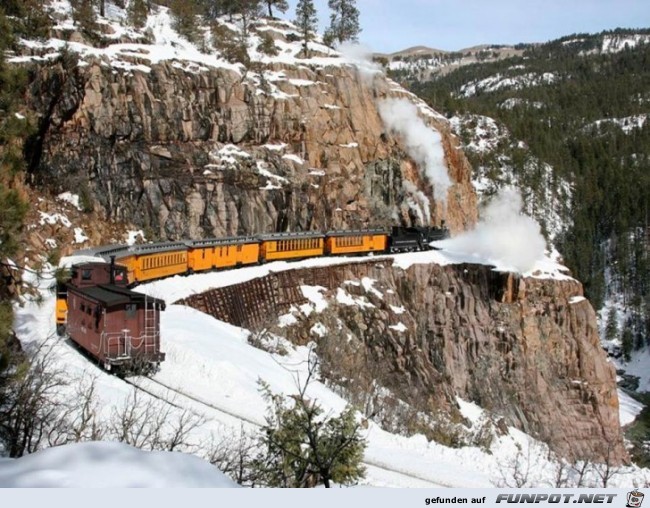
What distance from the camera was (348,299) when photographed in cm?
3572

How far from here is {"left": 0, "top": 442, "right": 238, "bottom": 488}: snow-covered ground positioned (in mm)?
4957

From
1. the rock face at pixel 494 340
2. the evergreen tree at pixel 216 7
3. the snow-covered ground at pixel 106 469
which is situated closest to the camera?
the snow-covered ground at pixel 106 469

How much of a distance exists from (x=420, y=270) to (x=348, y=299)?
7914 millimetres

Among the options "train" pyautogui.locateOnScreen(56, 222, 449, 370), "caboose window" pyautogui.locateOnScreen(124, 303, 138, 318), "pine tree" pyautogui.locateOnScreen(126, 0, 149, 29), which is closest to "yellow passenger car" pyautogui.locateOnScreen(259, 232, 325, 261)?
"train" pyautogui.locateOnScreen(56, 222, 449, 370)

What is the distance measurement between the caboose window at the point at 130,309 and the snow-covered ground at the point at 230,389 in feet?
5.60

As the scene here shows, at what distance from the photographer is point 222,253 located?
32562 mm

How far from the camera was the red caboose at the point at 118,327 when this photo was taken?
53.9 ft

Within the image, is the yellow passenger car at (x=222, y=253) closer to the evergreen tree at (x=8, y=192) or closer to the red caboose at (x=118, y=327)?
the red caboose at (x=118, y=327)

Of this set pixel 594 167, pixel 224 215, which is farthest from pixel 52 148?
pixel 594 167

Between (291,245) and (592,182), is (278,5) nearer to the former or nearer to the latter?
(291,245)

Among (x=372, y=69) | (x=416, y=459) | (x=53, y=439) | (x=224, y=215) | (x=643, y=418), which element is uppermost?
(x=372, y=69)

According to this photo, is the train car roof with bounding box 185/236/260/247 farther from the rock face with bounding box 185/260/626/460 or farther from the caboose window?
the caboose window

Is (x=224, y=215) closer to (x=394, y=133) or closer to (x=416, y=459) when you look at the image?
(x=394, y=133)

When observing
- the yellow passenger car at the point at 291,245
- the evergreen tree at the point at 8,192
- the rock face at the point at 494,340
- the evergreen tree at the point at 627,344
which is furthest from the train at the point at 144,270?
the evergreen tree at the point at 627,344
